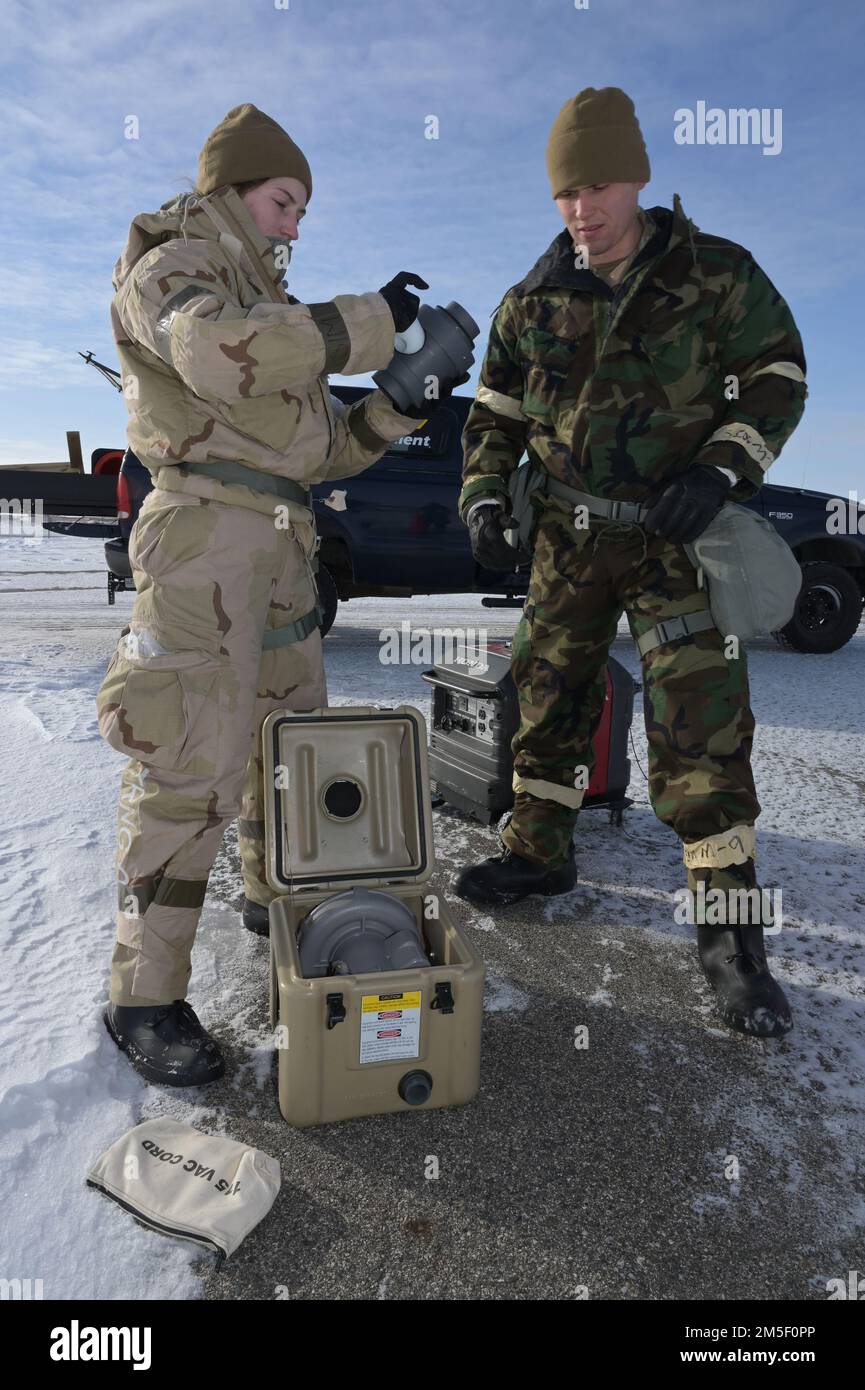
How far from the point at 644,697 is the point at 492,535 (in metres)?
0.72

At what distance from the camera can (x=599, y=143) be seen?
88.2 inches

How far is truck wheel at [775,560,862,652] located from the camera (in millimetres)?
7789

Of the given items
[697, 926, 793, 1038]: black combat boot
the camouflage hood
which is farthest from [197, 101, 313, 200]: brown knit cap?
[697, 926, 793, 1038]: black combat boot

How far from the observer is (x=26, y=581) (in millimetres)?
12055

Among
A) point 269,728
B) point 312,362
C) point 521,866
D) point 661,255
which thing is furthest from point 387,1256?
point 661,255

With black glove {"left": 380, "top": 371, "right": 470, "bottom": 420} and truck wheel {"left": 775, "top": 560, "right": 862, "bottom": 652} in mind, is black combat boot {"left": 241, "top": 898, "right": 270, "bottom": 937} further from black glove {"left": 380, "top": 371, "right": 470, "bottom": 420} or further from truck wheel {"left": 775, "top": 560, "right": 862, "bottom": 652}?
truck wheel {"left": 775, "top": 560, "right": 862, "bottom": 652}

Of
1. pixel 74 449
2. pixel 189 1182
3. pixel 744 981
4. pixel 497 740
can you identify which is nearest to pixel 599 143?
pixel 497 740

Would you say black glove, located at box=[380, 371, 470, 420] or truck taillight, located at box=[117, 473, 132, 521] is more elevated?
truck taillight, located at box=[117, 473, 132, 521]

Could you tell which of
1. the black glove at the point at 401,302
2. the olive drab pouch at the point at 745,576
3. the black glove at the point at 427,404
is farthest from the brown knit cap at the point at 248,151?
the olive drab pouch at the point at 745,576

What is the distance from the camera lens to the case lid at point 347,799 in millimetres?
2111

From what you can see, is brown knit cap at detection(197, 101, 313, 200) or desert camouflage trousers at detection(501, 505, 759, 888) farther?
desert camouflage trousers at detection(501, 505, 759, 888)

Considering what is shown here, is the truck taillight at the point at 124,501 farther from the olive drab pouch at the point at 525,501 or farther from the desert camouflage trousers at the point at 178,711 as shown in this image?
the desert camouflage trousers at the point at 178,711
